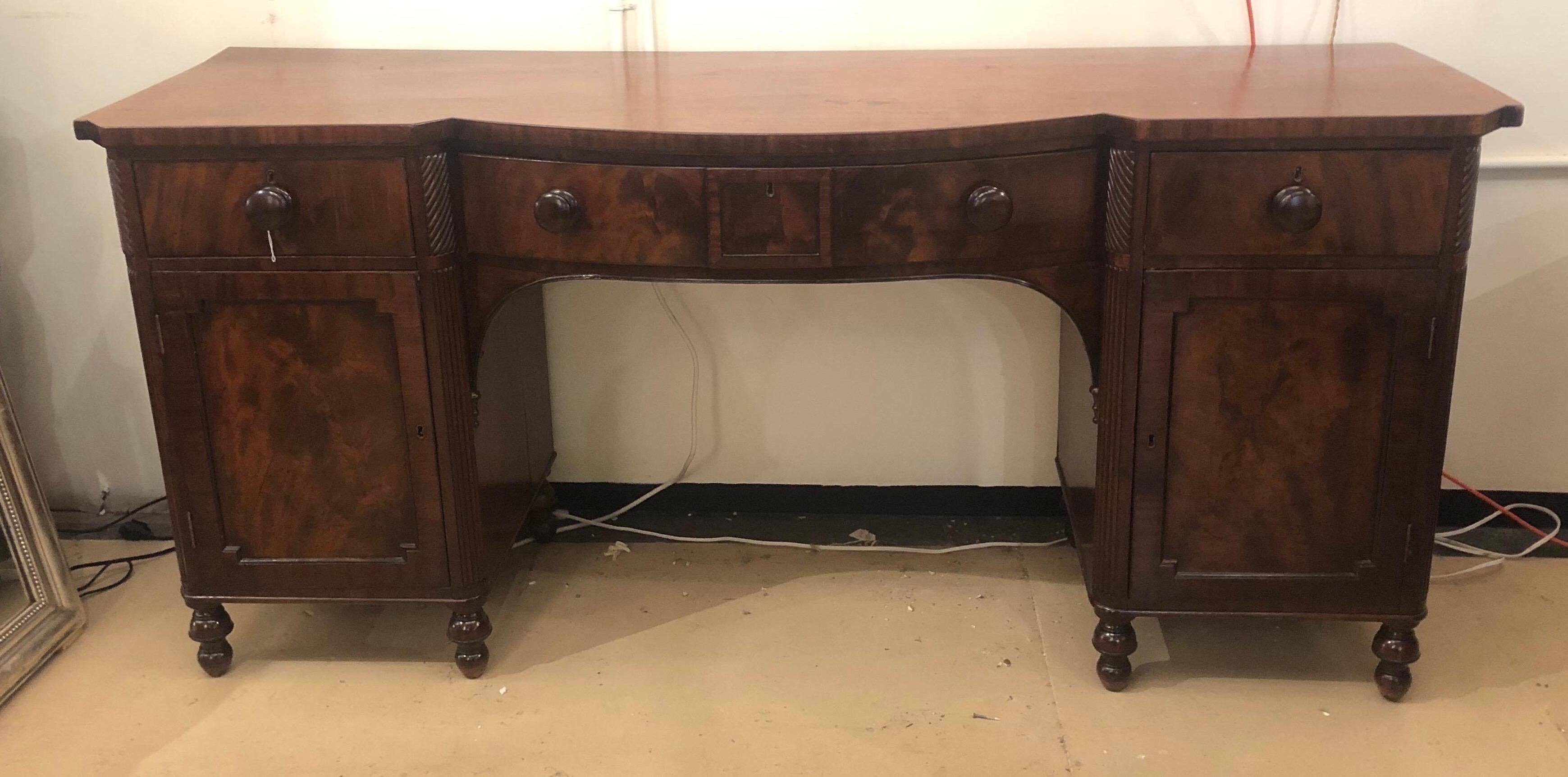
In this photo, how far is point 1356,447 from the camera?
1584 mm

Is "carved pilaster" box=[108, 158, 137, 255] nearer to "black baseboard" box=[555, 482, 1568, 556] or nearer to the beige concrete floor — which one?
the beige concrete floor

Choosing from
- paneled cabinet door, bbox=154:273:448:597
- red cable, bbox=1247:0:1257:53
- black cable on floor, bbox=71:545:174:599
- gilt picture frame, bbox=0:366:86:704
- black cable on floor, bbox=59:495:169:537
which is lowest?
black cable on floor, bbox=71:545:174:599

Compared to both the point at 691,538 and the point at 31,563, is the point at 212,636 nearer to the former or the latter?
the point at 31,563

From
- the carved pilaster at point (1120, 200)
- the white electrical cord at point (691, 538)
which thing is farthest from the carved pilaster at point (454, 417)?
the carved pilaster at point (1120, 200)

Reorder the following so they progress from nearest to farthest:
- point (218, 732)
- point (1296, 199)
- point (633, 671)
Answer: point (1296, 199)
point (218, 732)
point (633, 671)

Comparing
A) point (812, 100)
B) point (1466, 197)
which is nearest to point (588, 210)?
point (812, 100)

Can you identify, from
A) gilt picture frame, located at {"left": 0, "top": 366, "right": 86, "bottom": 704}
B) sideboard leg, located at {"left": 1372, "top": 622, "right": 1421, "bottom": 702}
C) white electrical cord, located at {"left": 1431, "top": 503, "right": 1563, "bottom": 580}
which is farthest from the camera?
white electrical cord, located at {"left": 1431, "top": 503, "right": 1563, "bottom": 580}

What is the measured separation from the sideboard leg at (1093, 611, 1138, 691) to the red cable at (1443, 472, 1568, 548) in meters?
0.72

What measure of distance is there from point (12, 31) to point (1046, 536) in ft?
5.86

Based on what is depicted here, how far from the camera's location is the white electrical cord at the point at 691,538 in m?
2.10

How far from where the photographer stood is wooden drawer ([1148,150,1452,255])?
1449 millimetres

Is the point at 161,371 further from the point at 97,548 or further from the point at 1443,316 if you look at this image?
the point at 1443,316

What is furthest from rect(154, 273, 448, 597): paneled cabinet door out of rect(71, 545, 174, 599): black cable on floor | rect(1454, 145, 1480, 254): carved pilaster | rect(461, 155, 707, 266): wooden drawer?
rect(1454, 145, 1480, 254): carved pilaster

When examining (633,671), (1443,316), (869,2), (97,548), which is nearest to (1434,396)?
(1443,316)
